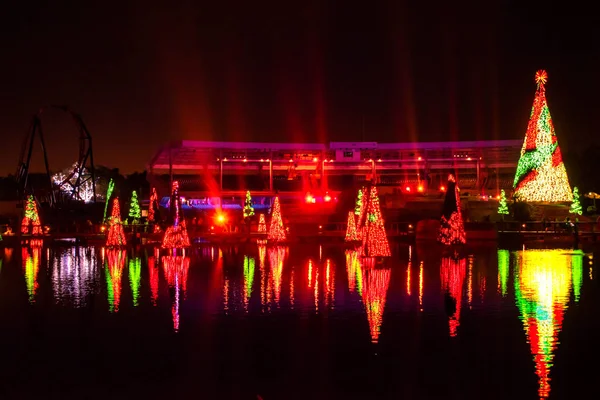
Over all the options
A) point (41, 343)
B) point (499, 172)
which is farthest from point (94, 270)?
point (499, 172)

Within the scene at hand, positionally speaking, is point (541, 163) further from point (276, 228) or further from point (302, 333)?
point (302, 333)

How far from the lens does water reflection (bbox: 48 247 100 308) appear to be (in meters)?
15.9

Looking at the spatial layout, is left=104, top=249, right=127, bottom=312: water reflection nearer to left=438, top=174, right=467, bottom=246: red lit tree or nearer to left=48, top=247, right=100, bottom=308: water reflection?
left=48, top=247, right=100, bottom=308: water reflection

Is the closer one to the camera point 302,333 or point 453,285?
point 302,333

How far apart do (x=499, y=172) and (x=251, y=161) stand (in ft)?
78.2

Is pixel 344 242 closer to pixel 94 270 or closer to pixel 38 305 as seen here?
pixel 94 270

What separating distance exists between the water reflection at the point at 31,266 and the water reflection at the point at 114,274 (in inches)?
67.2

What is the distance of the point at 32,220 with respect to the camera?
4159 cm

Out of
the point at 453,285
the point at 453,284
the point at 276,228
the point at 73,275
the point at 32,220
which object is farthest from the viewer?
the point at 32,220

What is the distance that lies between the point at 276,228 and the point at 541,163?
14.6 metres

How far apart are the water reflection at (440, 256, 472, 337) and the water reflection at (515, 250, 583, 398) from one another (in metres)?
1.15

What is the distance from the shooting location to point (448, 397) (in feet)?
26.2

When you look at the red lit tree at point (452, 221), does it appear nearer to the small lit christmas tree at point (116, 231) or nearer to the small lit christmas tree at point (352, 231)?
the small lit christmas tree at point (352, 231)

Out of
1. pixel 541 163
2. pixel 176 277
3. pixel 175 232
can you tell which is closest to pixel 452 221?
pixel 541 163
